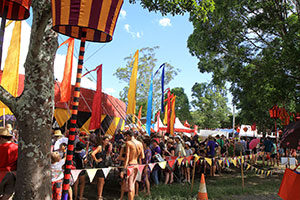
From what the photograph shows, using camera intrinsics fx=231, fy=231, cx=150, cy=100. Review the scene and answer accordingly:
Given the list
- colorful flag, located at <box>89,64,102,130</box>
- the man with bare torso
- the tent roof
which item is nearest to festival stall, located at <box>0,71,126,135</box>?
the tent roof

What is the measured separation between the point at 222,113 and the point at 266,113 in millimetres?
22435

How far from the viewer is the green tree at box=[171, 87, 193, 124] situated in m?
58.2

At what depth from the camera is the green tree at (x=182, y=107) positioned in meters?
58.2

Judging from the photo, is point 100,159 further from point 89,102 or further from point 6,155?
point 89,102

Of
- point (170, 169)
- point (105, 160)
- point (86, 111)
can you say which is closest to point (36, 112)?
point (105, 160)

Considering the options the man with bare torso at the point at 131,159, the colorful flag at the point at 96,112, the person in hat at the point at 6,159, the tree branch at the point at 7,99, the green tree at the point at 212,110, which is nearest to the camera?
the tree branch at the point at 7,99

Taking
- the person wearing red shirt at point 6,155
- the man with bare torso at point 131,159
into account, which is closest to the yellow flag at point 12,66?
the person wearing red shirt at point 6,155

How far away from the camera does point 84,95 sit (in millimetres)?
14469

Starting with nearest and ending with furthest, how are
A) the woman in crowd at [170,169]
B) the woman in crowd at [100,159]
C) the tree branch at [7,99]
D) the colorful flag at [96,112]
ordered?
the tree branch at [7,99]
the woman in crowd at [100,159]
the woman in crowd at [170,169]
the colorful flag at [96,112]

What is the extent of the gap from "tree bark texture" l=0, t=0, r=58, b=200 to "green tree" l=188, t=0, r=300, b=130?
966cm

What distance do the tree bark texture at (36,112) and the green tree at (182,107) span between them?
181 ft

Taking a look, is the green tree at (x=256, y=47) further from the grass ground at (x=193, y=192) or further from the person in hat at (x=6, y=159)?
the person in hat at (x=6, y=159)

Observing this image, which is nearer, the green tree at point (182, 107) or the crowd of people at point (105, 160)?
the crowd of people at point (105, 160)

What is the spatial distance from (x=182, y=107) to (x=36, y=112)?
56.9 metres
